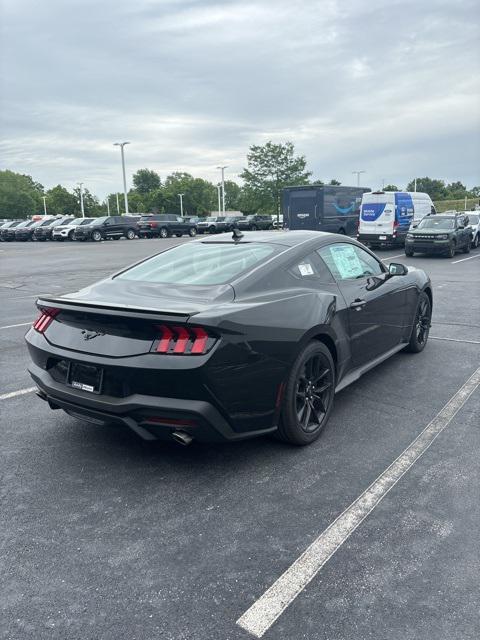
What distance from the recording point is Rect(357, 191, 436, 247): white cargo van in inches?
814

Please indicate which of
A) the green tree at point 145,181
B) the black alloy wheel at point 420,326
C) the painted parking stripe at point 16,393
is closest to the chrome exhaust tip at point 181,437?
the painted parking stripe at point 16,393

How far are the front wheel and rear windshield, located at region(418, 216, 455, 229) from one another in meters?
16.8

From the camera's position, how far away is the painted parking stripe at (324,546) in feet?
6.97

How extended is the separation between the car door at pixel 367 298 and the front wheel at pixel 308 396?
1.73 feet

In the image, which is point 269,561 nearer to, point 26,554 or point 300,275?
point 26,554

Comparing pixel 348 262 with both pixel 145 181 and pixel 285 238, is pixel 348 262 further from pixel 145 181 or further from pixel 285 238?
pixel 145 181

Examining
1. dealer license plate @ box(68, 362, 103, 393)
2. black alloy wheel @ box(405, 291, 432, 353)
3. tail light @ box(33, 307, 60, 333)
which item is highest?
tail light @ box(33, 307, 60, 333)

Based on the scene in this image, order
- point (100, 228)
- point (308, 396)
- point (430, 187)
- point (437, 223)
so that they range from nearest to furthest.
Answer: point (308, 396) < point (437, 223) < point (100, 228) < point (430, 187)

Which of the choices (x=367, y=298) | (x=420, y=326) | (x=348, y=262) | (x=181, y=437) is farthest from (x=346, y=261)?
(x=181, y=437)

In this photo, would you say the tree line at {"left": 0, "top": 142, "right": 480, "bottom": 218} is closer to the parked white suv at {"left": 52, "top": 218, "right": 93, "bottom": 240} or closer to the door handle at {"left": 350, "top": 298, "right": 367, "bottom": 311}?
the parked white suv at {"left": 52, "top": 218, "right": 93, "bottom": 240}

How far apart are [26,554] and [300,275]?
8.11 feet

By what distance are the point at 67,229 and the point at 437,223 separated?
26418mm

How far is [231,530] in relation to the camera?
2707mm

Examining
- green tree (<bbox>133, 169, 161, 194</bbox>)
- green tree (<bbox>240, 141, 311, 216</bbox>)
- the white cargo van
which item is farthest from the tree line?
the white cargo van
